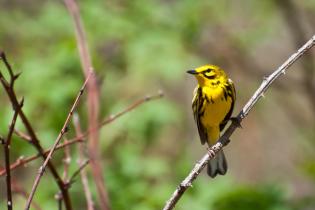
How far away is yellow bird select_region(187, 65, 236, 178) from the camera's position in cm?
405

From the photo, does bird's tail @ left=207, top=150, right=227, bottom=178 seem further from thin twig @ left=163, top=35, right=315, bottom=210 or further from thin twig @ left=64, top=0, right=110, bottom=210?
thin twig @ left=64, top=0, right=110, bottom=210

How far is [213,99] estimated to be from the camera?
406 cm

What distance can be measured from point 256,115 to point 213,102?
3.93 m

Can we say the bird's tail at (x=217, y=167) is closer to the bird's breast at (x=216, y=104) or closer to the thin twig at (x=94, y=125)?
the bird's breast at (x=216, y=104)

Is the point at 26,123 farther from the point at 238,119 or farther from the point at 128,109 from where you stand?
the point at 238,119

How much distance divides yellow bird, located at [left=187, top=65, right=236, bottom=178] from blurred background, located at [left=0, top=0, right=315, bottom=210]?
41 cm

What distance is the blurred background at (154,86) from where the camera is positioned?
4305mm

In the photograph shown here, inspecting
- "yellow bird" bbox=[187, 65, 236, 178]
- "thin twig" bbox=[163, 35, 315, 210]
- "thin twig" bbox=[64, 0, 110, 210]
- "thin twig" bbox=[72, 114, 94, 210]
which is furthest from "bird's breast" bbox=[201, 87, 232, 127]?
"thin twig" bbox=[64, 0, 110, 210]

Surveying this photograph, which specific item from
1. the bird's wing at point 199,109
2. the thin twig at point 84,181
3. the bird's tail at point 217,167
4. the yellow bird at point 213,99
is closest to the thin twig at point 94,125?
the thin twig at point 84,181

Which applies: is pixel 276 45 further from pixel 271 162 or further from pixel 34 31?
pixel 34 31

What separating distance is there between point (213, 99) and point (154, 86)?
9.21 ft

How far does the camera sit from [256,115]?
790 cm

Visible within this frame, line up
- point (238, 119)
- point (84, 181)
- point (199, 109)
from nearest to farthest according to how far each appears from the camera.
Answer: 1. point (84, 181)
2. point (238, 119)
3. point (199, 109)

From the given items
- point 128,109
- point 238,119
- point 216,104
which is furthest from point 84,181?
point 216,104
